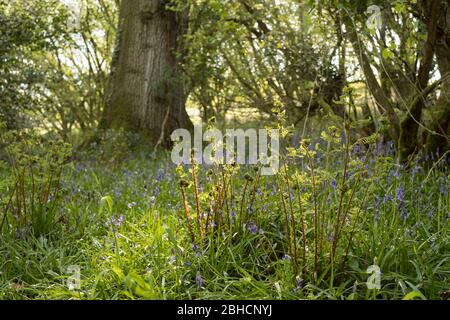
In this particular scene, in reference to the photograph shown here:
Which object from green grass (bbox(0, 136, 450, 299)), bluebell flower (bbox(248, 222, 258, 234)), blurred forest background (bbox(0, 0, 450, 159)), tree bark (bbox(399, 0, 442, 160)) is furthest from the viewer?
blurred forest background (bbox(0, 0, 450, 159))

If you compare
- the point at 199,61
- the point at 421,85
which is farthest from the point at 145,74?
the point at 421,85

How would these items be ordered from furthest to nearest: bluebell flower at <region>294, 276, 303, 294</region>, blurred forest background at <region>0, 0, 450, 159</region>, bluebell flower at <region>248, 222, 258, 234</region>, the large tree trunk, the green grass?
the large tree trunk, blurred forest background at <region>0, 0, 450, 159</region>, bluebell flower at <region>248, 222, 258, 234</region>, the green grass, bluebell flower at <region>294, 276, 303, 294</region>

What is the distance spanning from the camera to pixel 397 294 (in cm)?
239

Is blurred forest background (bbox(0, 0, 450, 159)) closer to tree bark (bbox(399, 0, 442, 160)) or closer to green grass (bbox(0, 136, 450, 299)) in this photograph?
tree bark (bbox(399, 0, 442, 160))

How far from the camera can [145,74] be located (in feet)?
30.0

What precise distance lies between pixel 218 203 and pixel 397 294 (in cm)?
115

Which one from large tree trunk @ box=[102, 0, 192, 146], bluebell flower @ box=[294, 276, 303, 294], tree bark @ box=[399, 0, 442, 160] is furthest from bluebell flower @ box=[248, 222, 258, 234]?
large tree trunk @ box=[102, 0, 192, 146]

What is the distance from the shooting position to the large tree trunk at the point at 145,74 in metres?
9.05

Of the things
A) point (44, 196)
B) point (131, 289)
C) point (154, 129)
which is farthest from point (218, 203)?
point (154, 129)

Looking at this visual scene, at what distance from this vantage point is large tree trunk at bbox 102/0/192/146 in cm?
905

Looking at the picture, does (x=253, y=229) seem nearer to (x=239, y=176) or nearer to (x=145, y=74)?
(x=239, y=176)

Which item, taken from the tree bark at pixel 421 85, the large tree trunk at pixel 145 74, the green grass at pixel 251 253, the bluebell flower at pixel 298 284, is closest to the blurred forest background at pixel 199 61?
the large tree trunk at pixel 145 74

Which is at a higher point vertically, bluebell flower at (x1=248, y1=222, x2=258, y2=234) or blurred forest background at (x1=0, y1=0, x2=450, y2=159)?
blurred forest background at (x1=0, y1=0, x2=450, y2=159)
